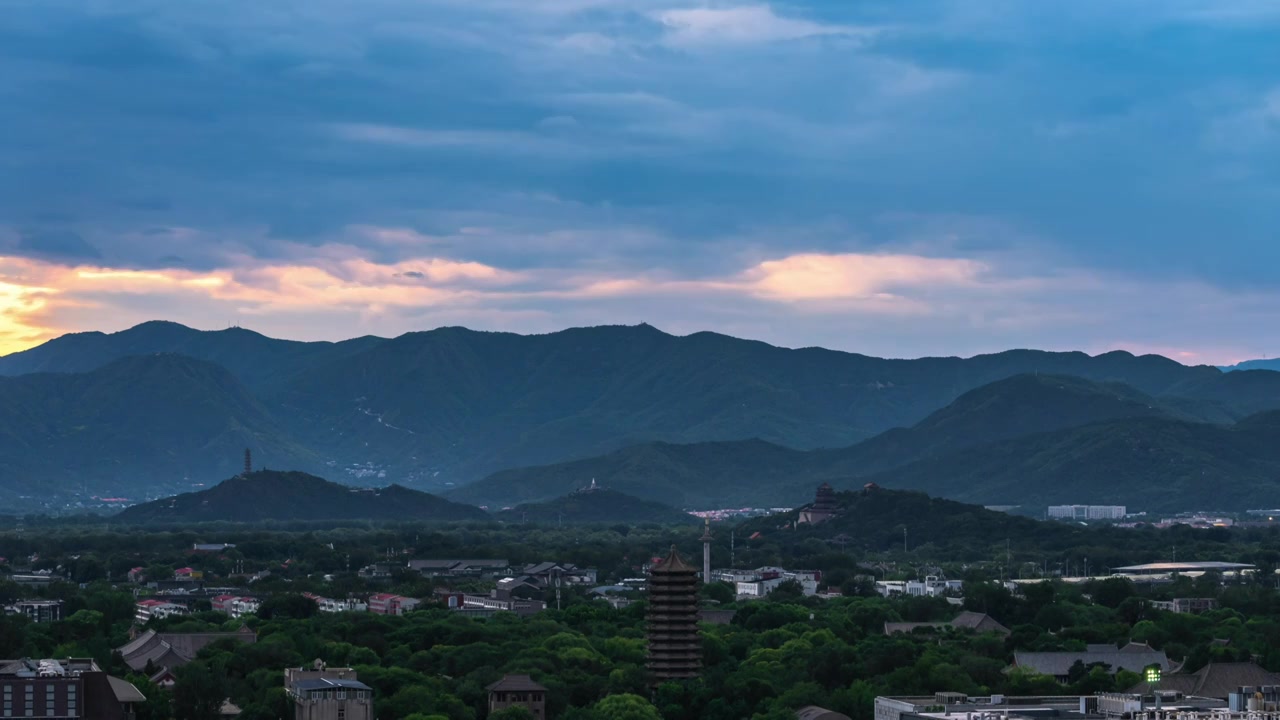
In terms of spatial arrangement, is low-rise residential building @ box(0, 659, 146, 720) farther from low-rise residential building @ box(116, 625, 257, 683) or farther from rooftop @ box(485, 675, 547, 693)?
low-rise residential building @ box(116, 625, 257, 683)

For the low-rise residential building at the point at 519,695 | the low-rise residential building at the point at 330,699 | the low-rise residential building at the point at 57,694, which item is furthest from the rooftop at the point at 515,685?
the low-rise residential building at the point at 57,694

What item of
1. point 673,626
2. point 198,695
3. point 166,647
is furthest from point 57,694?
point 673,626

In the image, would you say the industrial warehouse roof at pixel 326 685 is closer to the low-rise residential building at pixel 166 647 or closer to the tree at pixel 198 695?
the tree at pixel 198 695

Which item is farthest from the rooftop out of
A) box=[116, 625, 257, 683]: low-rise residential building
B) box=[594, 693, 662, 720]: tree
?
box=[116, 625, 257, 683]: low-rise residential building

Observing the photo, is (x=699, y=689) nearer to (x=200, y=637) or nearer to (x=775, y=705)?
(x=775, y=705)

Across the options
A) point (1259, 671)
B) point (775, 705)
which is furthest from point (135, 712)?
point (1259, 671)
